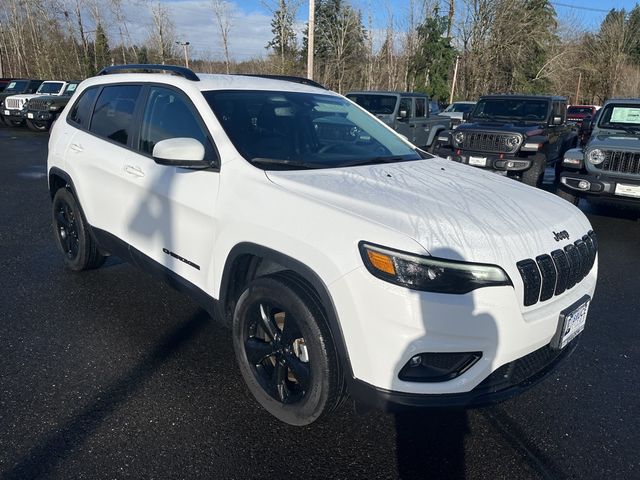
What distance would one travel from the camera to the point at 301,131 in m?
3.30

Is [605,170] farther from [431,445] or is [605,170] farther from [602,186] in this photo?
[431,445]

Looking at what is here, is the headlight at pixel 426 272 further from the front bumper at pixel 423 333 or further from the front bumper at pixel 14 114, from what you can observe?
the front bumper at pixel 14 114

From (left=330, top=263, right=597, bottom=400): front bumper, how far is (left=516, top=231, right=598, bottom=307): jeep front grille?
0.28 feet

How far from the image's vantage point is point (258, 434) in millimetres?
2529

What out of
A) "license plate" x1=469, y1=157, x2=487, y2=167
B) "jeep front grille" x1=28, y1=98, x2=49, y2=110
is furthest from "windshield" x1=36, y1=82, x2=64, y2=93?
"license plate" x1=469, y1=157, x2=487, y2=167

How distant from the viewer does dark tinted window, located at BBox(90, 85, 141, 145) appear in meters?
3.65

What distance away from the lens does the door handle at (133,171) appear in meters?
3.32

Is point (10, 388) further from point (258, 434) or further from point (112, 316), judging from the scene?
point (258, 434)

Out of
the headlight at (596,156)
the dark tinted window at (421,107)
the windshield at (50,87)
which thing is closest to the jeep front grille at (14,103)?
the windshield at (50,87)

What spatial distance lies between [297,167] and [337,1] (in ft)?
151

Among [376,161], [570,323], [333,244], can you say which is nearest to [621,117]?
[376,161]

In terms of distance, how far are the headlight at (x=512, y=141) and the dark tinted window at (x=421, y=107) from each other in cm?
382

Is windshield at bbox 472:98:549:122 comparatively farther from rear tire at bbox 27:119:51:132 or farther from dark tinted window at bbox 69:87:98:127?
rear tire at bbox 27:119:51:132

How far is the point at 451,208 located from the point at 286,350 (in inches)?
42.5
